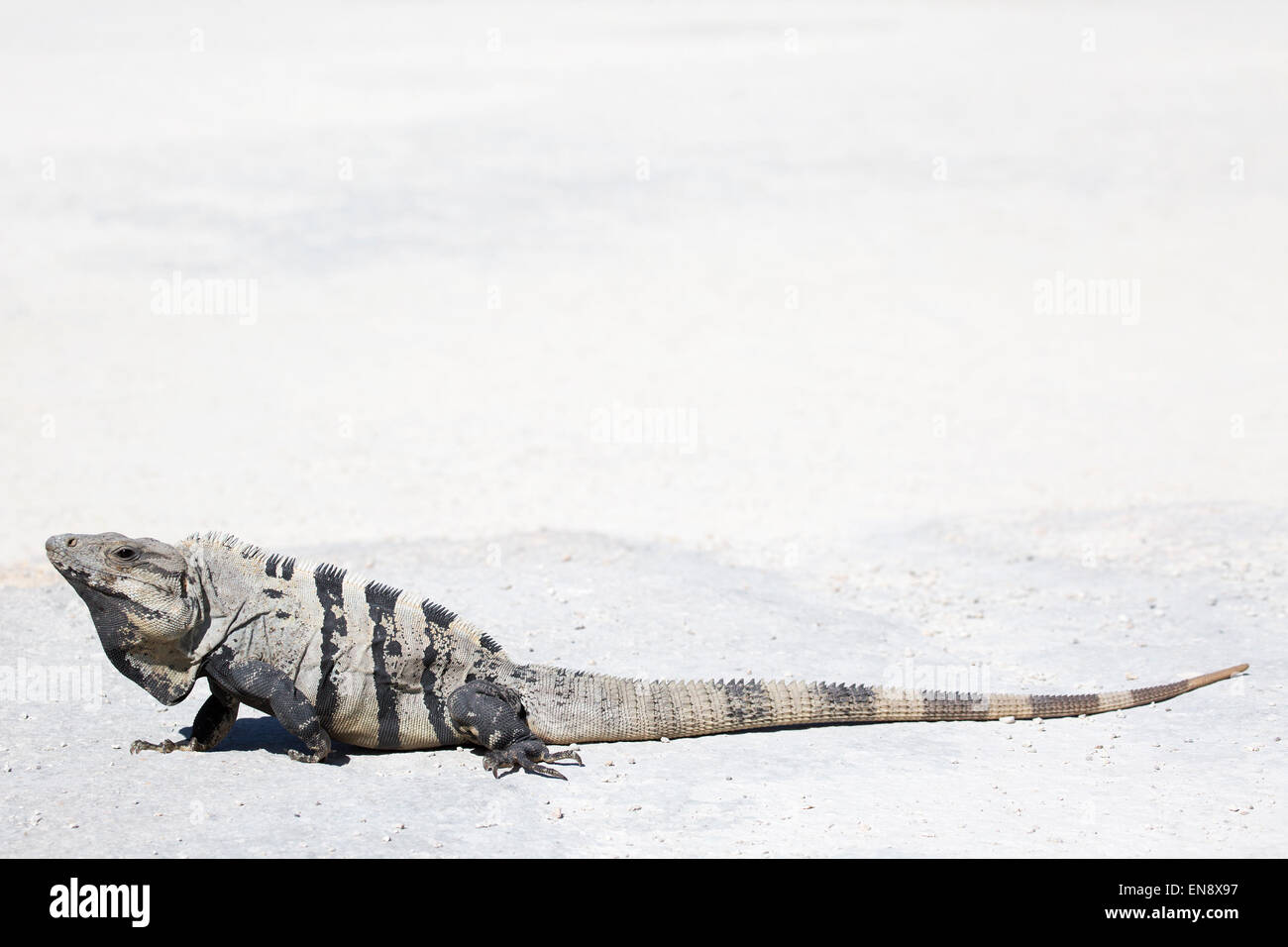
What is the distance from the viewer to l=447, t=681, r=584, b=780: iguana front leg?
875cm

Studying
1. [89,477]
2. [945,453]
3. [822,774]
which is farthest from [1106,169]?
[822,774]

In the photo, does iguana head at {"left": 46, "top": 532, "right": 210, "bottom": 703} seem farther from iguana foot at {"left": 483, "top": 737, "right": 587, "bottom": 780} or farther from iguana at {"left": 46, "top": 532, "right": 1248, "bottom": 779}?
iguana foot at {"left": 483, "top": 737, "right": 587, "bottom": 780}

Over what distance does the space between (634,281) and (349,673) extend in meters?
23.1

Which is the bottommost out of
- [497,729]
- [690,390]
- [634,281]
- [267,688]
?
[497,729]

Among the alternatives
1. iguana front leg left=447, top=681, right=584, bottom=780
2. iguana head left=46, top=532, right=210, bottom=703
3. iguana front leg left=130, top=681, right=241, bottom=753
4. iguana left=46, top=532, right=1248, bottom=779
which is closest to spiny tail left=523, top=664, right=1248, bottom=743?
iguana left=46, top=532, right=1248, bottom=779

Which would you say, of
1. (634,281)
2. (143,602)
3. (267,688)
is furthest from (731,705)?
(634,281)

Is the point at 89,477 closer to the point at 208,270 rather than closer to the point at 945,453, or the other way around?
the point at 208,270

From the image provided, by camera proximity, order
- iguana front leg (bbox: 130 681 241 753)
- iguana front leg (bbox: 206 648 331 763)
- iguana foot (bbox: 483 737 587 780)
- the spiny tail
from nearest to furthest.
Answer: iguana front leg (bbox: 206 648 331 763) → iguana foot (bbox: 483 737 587 780) → iguana front leg (bbox: 130 681 241 753) → the spiny tail

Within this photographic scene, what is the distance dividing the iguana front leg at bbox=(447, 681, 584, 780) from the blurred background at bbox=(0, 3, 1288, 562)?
9654 mm

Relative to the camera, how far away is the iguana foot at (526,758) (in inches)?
342

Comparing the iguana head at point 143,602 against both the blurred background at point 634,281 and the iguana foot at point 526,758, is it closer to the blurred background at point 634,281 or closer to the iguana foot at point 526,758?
the iguana foot at point 526,758

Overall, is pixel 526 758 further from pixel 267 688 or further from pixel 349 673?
pixel 267 688

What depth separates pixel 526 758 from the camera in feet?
28.7

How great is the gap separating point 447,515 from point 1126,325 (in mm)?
16273
